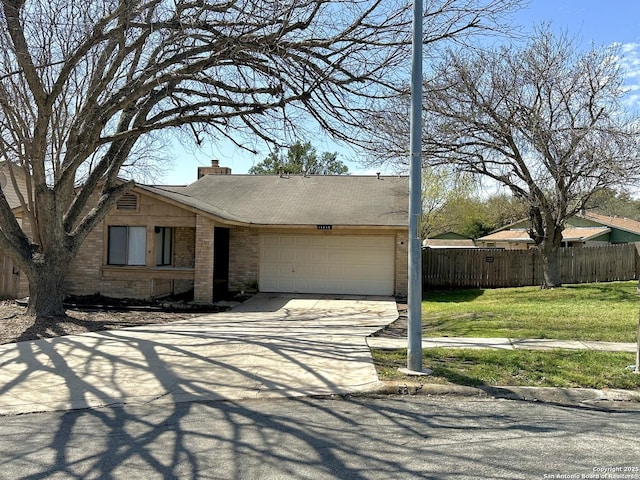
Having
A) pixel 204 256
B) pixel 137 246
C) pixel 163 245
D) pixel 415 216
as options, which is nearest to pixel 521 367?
pixel 415 216

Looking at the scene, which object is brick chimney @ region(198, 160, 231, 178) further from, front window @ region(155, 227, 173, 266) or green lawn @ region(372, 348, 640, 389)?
Result: green lawn @ region(372, 348, 640, 389)

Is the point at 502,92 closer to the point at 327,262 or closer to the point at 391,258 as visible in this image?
the point at 391,258

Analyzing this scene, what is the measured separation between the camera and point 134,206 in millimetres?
16828

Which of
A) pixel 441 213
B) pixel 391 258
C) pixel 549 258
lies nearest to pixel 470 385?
pixel 391 258

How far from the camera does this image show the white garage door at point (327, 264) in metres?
18.7

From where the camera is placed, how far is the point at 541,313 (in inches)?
543

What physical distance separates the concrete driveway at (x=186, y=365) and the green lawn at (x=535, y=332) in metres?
0.96

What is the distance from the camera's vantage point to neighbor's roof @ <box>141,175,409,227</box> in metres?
18.3

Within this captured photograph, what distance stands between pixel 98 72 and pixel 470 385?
945 cm

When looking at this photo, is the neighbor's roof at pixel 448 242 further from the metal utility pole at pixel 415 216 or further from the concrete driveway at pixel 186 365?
the metal utility pole at pixel 415 216

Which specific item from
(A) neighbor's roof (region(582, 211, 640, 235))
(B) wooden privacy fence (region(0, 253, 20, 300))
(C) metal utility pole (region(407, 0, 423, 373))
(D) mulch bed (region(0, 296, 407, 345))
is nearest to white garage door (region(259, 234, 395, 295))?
(D) mulch bed (region(0, 296, 407, 345))

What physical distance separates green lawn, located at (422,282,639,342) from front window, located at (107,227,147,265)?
28.9ft

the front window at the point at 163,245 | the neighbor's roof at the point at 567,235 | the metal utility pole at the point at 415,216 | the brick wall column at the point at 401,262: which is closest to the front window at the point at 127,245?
the front window at the point at 163,245

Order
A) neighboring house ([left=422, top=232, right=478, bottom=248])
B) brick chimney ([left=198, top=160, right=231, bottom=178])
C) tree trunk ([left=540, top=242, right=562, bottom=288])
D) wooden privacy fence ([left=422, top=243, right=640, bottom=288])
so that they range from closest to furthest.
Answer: tree trunk ([left=540, top=242, right=562, bottom=288])
wooden privacy fence ([left=422, top=243, right=640, bottom=288])
brick chimney ([left=198, top=160, right=231, bottom=178])
neighboring house ([left=422, top=232, right=478, bottom=248])
